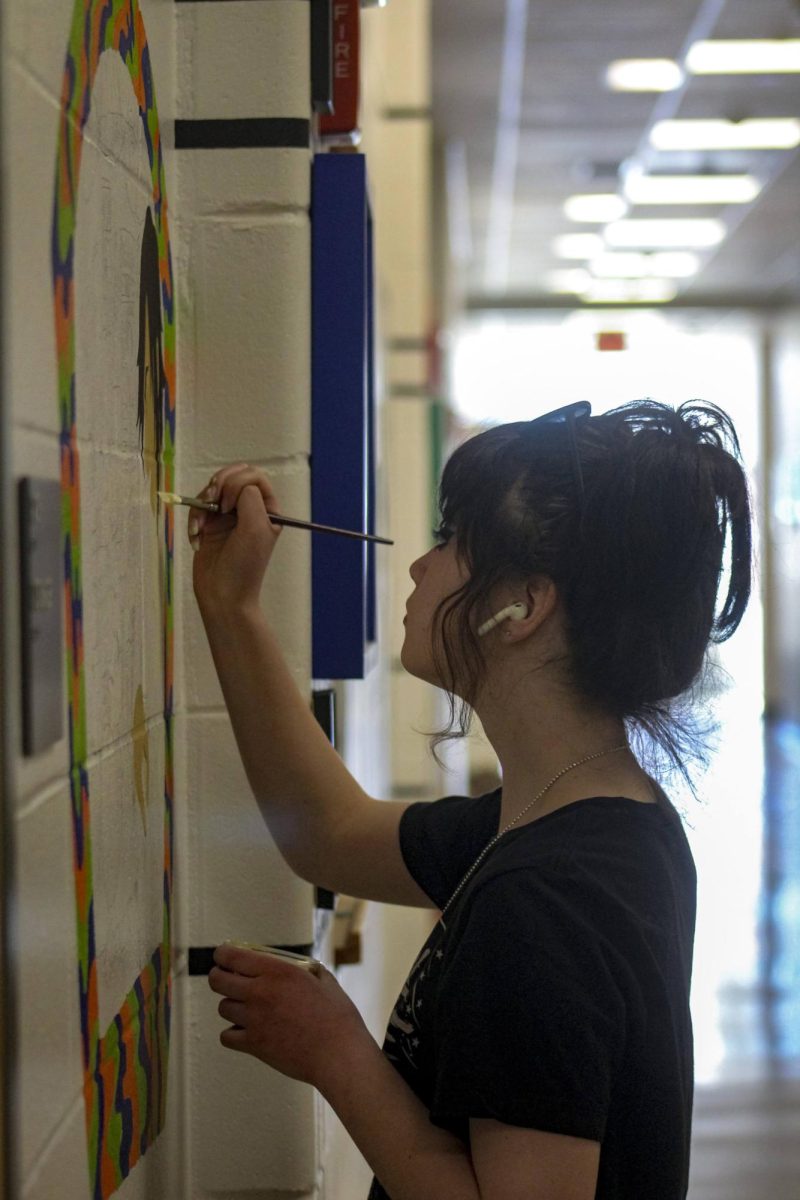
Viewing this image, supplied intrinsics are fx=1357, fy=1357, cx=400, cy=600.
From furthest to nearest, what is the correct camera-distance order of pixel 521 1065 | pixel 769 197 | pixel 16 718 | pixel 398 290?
pixel 769 197 → pixel 398 290 → pixel 521 1065 → pixel 16 718

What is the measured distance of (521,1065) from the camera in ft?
2.88

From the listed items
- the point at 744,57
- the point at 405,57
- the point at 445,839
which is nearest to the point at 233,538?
the point at 445,839

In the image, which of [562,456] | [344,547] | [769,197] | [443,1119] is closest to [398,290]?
[344,547]

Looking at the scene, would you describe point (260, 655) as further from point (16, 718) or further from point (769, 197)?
point (769, 197)

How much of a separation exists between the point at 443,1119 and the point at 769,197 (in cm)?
814

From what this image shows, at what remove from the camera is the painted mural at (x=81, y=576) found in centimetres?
79

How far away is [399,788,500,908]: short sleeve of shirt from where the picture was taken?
127 cm

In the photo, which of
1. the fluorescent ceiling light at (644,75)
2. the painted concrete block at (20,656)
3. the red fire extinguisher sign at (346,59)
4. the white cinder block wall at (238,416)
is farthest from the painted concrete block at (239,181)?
the fluorescent ceiling light at (644,75)

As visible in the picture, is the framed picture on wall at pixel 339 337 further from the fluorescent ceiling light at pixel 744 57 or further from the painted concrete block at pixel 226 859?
the fluorescent ceiling light at pixel 744 57

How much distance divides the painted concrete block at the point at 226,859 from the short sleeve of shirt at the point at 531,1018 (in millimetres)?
419

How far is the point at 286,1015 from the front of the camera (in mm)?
1000

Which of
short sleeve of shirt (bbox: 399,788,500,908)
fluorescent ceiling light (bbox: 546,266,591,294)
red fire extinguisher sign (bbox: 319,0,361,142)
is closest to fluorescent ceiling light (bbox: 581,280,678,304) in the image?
fluorescent ceiling light (bbox: 546,266,591,294)

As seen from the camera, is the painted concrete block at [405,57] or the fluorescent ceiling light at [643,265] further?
the fluorescent ceiling light at [643,265]

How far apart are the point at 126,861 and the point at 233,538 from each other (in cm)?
33
